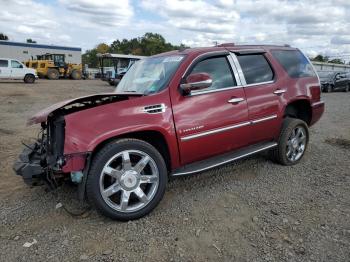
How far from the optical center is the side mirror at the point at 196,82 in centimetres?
397

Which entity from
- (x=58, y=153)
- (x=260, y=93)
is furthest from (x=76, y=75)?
(x=58, y=153)

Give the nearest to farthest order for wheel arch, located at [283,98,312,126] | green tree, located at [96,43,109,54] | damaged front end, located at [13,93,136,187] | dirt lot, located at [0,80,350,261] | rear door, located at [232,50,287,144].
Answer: dirt lot, located at [0,80,350,261]
damaged front end, located at [13,93,136,187]
rear door, located at [232,50,287,144]
wheel arch, located at [283,98,312,126]
green tree, located at [96,43,109,54]

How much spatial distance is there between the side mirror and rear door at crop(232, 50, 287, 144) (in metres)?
0.88

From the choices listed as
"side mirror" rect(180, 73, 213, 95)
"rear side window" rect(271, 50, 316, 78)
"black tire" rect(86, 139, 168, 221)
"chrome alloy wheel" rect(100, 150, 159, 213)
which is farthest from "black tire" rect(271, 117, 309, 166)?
"chrome alloy wheel" rect(100, 150, 159, 213)

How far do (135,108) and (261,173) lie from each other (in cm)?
234

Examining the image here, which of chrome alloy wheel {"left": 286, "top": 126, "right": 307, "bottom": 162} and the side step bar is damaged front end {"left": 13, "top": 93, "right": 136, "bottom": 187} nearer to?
the side step bar

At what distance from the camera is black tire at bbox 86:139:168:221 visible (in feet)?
11.4

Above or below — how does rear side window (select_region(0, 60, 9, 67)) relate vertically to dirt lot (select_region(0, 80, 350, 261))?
above

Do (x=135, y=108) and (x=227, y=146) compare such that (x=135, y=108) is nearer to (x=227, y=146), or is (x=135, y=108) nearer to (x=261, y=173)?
(x=227, y=146)

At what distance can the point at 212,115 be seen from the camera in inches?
167

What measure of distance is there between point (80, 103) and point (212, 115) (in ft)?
5.10

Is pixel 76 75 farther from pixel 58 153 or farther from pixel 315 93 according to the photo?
pixel 58 153

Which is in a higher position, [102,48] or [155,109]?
[102,48]

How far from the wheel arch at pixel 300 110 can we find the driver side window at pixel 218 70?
132 centimetres
